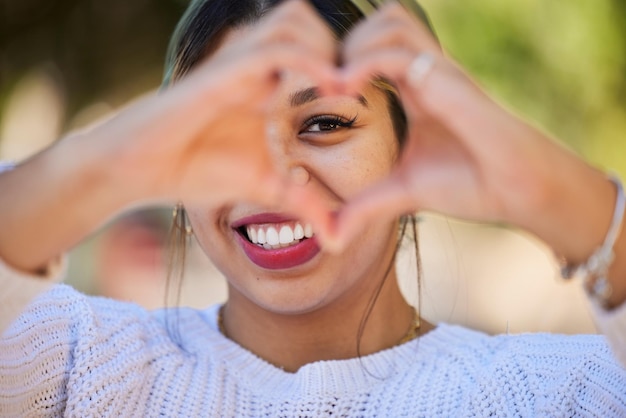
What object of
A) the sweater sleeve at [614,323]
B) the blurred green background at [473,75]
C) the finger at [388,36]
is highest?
the finger at [388,36]

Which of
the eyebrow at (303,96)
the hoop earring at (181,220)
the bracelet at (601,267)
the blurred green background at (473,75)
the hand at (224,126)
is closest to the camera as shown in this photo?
the hand at (224,126)

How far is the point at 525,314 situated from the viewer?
18.6 ft

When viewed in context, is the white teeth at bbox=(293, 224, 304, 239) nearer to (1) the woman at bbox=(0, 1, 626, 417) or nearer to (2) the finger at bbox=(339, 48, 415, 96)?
(1) the woman at bbox=(0, 1, 626, 417)

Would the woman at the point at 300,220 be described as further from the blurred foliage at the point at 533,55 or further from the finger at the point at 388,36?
the blurred foliage at the point at 533,55

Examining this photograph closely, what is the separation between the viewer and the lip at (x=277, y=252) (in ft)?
6.25

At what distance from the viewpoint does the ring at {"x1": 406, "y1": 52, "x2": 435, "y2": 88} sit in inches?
54.3

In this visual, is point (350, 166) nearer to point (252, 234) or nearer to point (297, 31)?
point (252, 234)

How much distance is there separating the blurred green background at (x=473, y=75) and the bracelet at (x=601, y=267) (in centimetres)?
368

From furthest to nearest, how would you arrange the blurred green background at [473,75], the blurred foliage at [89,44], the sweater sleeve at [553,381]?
the blurred foliage at [89,44] → the blurred green background at [473,75] → the sweater sleeve at [553,381]

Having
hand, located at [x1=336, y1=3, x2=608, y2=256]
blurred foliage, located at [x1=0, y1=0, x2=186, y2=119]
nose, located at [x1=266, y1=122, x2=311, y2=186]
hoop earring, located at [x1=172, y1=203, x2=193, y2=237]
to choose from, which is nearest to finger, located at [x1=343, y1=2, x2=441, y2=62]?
hand, located at [x1=336, y1=3, x2=608, y2=256]

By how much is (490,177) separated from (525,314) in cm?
440

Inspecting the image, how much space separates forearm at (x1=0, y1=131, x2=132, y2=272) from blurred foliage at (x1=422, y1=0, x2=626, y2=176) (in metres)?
5.53

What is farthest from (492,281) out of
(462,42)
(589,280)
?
(589,280)

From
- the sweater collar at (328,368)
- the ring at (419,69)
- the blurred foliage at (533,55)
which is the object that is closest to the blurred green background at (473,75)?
the blurred foliage at (533,55)
